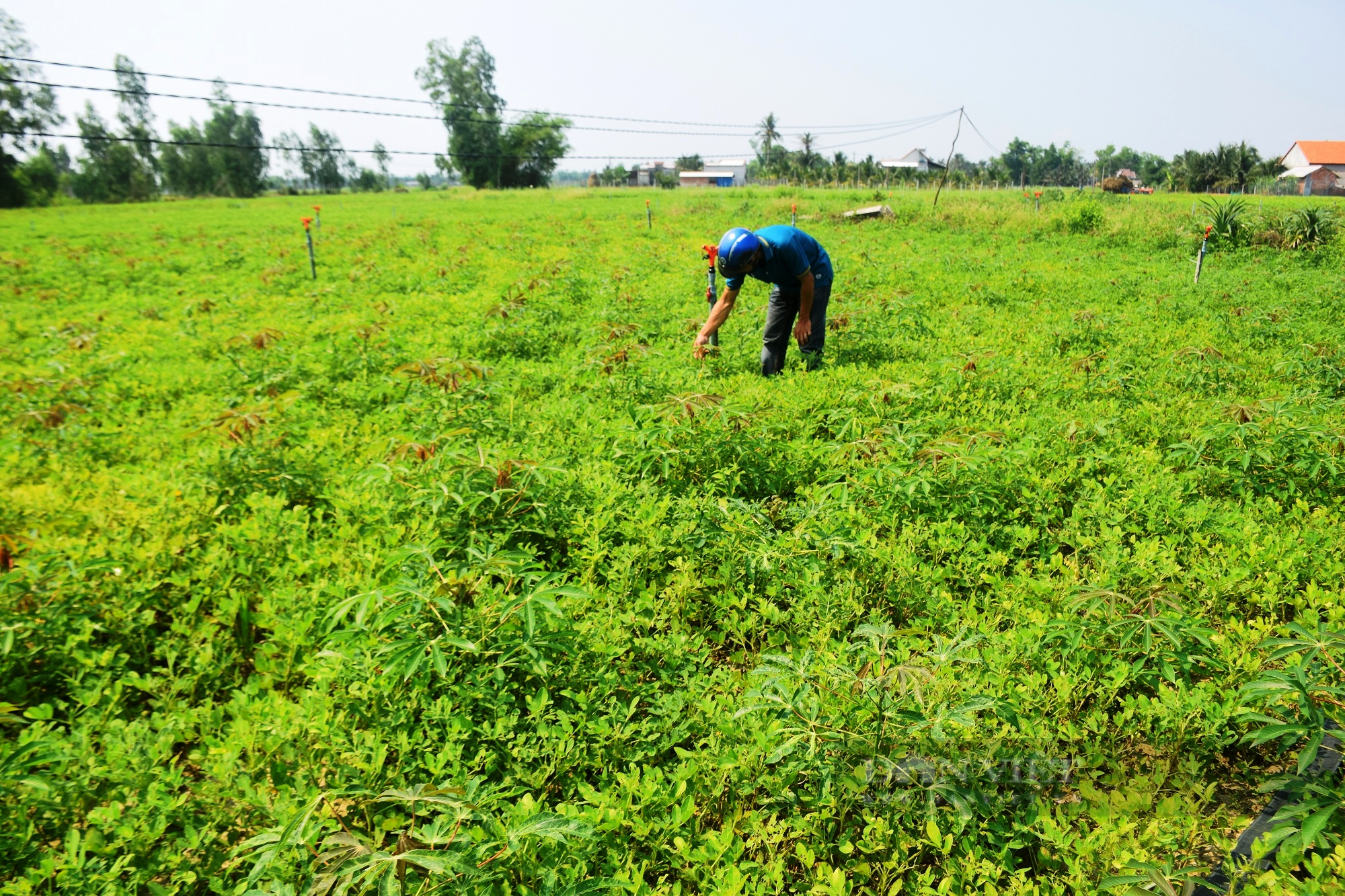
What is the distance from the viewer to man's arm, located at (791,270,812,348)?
565 centimetres

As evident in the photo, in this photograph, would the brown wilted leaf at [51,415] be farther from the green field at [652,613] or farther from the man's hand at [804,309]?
the man's hand at [804,309]

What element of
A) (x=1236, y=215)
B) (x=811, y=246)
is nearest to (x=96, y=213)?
(x=811, y=246)

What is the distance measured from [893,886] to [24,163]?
Answer: 2970 inches

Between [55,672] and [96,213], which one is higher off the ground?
[96,213]

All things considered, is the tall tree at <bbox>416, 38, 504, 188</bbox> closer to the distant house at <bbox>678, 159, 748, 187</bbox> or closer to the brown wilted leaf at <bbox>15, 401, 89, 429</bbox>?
the distant house at <bbox>678, 159, 748, 187</bbox>

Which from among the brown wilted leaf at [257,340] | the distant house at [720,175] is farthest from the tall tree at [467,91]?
the brown wilted leaf at [257,340]

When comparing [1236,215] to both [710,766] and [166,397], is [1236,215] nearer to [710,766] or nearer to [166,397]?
[710,766]

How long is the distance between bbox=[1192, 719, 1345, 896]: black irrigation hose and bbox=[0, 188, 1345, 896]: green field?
8cm

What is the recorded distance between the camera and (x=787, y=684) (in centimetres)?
239

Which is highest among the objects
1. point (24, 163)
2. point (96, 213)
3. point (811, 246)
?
point (24, 163)

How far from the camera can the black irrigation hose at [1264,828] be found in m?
1.77

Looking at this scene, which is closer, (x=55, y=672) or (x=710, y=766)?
(x=710, y=766)

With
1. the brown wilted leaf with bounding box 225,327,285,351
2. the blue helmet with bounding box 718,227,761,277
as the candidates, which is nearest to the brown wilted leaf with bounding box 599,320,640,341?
the blue helmet with bounding box 718,227,761,277

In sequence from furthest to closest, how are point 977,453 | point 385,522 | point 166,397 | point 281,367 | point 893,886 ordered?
point 281,367 < point 166,397 < point 977,453 < point 385,522 < point 893,886
